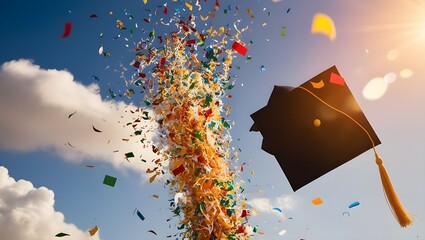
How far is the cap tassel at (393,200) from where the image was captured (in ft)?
13.3

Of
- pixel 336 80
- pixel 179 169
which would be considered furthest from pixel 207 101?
pixel 336 80

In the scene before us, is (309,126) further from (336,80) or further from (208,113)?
(208,113)

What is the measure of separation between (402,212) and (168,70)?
16.8 ft

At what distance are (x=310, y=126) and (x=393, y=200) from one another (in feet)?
4.83

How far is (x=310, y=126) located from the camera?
5.21 m

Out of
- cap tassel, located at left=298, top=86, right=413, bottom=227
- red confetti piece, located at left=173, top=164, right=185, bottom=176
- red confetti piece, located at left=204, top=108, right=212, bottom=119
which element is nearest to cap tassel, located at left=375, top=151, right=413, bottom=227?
cap tassel, located at left=298, top=86, right=413, bottom=227

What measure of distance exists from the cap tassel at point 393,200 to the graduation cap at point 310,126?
701 mm

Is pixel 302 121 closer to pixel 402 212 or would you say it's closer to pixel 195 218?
pixel 402 212

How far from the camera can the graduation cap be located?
5098 millimetres

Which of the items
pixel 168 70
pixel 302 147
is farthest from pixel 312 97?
pixel 168 70

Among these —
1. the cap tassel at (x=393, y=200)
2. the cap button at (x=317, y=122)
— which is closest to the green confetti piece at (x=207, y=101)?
the cap button at (x=317, y=122)

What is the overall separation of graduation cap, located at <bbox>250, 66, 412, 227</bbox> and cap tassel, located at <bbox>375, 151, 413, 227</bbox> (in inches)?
27.6

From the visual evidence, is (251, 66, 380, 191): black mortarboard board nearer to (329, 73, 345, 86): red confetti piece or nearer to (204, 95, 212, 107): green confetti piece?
(329, 73, 345, 86): red confetti piece

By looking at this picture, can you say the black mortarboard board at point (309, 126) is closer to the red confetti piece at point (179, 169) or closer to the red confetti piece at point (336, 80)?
the red confetti piece at point (336, 80)
